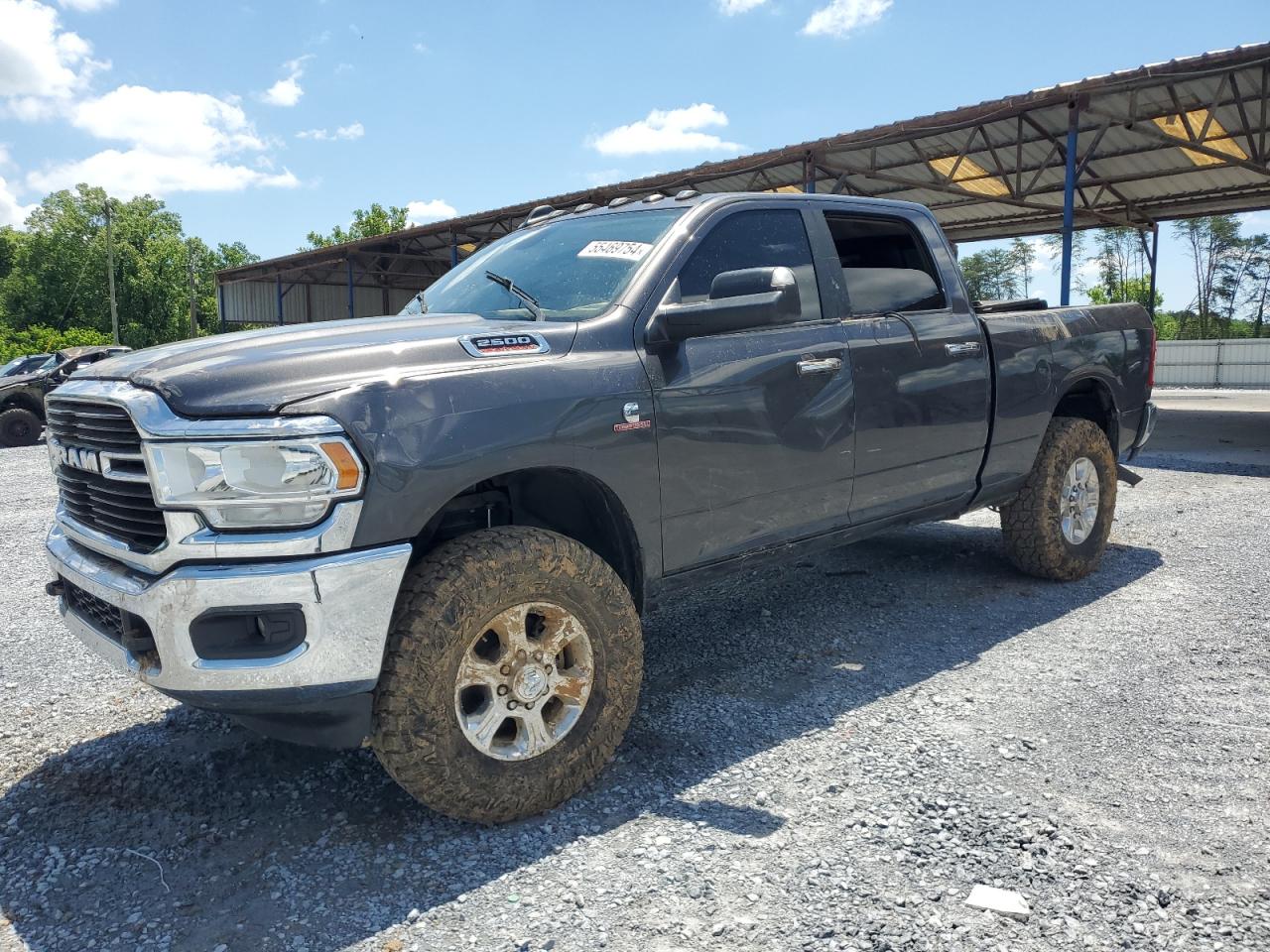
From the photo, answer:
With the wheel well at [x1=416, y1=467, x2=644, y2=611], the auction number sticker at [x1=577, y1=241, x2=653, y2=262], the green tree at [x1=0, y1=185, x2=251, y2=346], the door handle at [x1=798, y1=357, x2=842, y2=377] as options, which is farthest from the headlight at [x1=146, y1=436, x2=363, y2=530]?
the green tree at [x1=0, y1=185, x2=251, y2=346]

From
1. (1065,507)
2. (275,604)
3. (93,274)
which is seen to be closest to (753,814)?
(275,604)

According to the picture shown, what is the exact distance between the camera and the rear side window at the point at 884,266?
13.1 feet

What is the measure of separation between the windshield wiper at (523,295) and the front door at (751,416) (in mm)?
480

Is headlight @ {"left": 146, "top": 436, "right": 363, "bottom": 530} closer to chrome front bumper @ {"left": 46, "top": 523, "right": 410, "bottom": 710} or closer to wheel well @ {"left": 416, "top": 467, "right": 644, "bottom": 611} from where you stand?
chrome front bumper @ {"left": 46, "top": 523, "right": 410, "bottom": 710}

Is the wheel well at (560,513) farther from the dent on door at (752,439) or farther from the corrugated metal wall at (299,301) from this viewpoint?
the corrugated metal wall at (299,301)

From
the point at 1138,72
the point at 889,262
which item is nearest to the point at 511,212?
the point at 1138,72

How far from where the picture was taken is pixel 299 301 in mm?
35656

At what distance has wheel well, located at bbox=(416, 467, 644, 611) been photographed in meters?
2.89

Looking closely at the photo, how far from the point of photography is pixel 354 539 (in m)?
2.35

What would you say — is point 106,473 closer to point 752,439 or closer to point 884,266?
point 752,439

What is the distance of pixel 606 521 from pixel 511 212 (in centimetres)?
1928

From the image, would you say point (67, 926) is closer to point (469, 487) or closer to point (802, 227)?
point (469, 487)

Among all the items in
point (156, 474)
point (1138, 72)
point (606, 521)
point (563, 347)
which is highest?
point (1138, 72)

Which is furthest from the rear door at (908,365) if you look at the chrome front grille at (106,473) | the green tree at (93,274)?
the green tree at (93,274)
